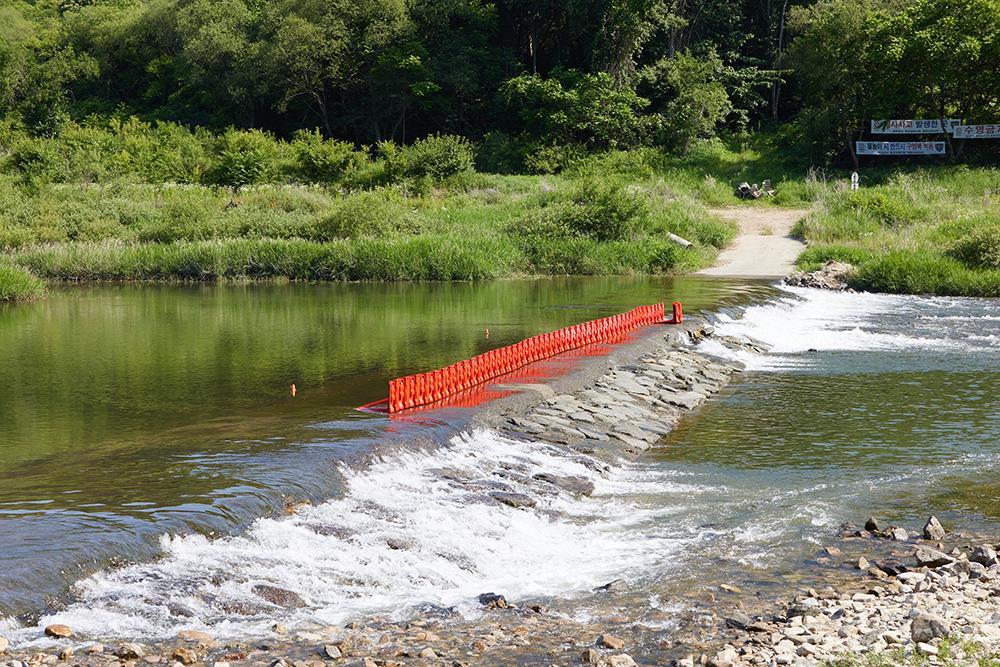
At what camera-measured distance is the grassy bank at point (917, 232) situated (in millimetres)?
35938

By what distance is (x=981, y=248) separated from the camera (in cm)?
3606

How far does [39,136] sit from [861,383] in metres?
63.4

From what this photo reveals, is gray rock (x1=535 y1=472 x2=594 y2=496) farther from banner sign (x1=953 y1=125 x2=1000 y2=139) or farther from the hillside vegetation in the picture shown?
banner sign (x1=953 y1=125 x2=1000 y2=139)

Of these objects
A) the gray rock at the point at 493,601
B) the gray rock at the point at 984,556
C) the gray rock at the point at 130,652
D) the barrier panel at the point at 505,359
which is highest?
the barrier panel at the point at 505,359

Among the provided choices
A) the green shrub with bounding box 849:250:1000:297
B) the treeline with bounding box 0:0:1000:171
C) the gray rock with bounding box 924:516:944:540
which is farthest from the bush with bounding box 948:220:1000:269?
the gray rock with bounding box 924:516:944:540

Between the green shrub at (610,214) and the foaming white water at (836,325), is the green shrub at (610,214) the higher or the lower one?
the higher one

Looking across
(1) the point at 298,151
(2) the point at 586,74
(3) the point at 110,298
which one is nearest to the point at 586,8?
(2) the point at 586,74

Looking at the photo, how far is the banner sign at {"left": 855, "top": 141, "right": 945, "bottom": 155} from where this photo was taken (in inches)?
2112

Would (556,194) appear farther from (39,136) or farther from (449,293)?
(39,136)

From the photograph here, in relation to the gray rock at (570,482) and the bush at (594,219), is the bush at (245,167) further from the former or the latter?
the gray rock at (570,482)

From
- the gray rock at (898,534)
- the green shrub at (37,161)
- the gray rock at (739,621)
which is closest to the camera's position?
the gray rock at (739,621)

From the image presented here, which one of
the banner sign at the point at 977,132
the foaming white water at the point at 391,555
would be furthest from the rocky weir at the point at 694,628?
the banner sign at the point at 977,132

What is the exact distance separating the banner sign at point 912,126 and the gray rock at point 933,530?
4600 cm

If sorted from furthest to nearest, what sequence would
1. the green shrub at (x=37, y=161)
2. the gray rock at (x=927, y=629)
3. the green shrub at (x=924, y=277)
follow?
the green shrub at (x=37, y=161) < the green shrub at (x=924, y=277) < the gray rock at (x=927, y=629)
